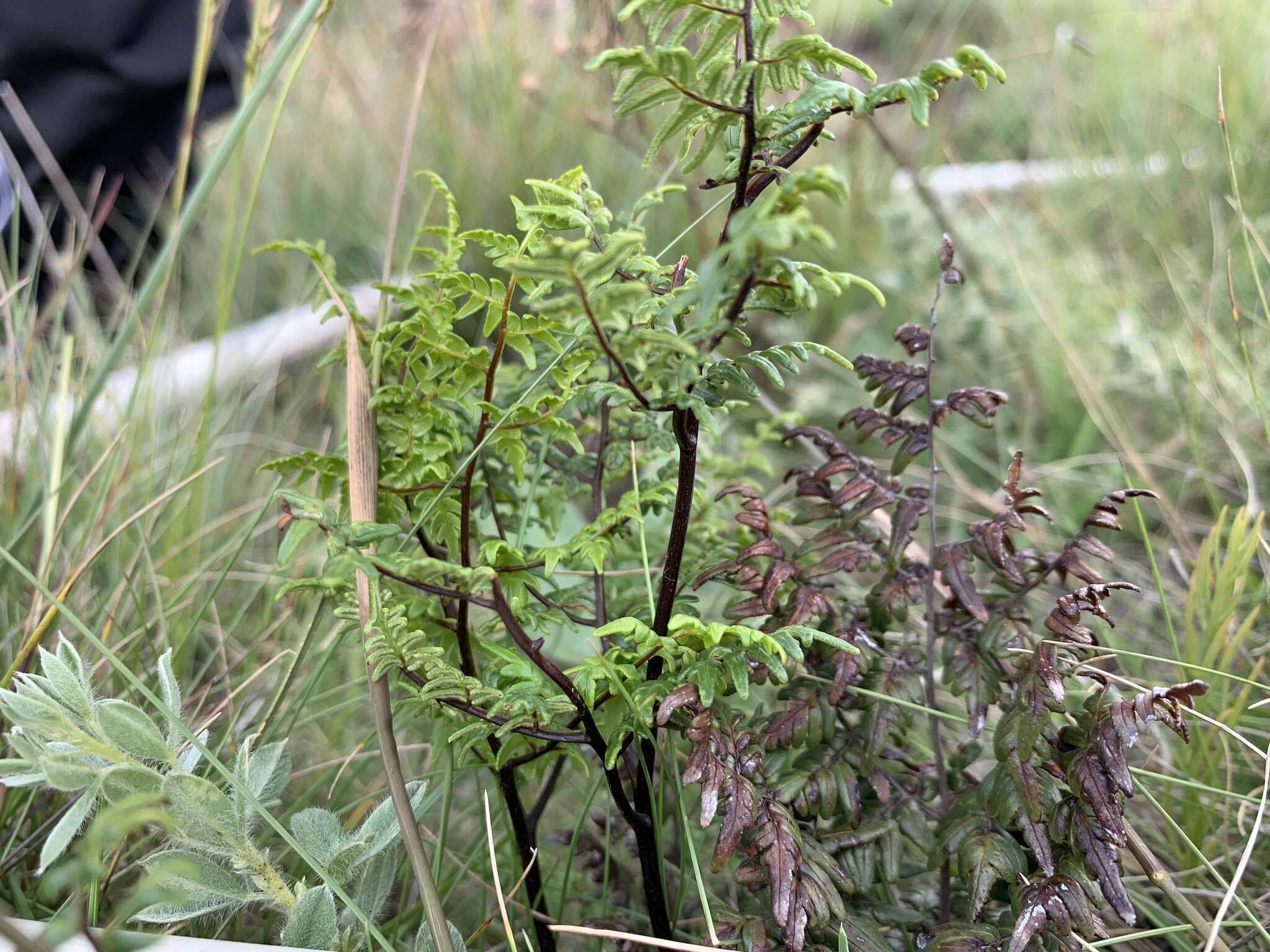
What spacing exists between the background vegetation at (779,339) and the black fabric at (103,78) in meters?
0.17

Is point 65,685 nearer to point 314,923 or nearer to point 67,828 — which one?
point 67,828

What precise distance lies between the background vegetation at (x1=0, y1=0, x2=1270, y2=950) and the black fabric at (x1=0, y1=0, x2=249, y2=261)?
6.6 inches

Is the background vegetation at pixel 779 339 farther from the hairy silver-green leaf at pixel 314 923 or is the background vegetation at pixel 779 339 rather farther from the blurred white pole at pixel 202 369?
the hairy silver-green leaf at pixel 314 923

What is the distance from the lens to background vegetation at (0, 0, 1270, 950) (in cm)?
99

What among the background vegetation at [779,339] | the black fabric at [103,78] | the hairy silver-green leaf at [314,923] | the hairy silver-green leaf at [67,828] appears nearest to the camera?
the hairy silver-green leaf at [67,828]

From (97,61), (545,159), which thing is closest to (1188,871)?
(545,159)

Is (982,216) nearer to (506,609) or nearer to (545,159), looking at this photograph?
(545,159)

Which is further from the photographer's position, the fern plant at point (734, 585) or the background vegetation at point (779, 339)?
the background vegetation at point (779, 339)

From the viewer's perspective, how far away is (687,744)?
41.7 inches

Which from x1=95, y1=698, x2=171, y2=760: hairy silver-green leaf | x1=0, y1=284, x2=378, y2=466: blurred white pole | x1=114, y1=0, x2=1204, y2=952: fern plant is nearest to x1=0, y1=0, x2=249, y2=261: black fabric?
x1=0, y1=284, x2=378, y2=466: blurred white pole

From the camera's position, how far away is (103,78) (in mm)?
2016

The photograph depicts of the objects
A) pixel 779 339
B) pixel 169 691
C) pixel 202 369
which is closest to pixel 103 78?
pixel 202 369

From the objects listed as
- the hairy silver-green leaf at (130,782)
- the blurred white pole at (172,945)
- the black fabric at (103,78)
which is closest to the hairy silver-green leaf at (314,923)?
the blurred white pole at (172,945)

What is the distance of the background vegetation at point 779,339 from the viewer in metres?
0.99
